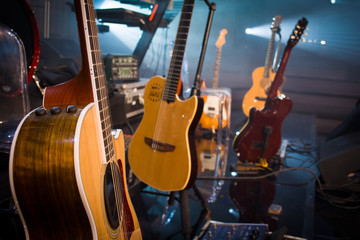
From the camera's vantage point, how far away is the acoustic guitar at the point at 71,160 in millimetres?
744

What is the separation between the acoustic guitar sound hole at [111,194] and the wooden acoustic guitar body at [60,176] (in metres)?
0.02

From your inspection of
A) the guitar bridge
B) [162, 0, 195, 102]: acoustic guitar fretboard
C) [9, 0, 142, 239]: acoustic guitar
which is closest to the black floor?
the guitar bridge

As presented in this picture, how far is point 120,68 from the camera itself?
306 cm

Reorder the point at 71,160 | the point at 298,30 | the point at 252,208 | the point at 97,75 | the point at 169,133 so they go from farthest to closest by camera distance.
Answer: the point at 298,30
the point at 252,208
the point at 169,133
the point at 97,75
the point at 71,160

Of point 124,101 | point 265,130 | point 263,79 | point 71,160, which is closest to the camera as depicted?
point 71,160

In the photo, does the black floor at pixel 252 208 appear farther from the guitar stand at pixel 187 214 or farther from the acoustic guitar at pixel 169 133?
the acoustic guitar at pixel 169 133

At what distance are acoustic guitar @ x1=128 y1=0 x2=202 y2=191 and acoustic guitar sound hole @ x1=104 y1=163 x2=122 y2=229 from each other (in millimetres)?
605

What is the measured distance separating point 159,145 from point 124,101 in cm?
153

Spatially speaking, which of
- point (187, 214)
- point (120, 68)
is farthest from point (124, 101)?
point (187, 214)

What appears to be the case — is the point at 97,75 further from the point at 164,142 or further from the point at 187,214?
the point at 187,214

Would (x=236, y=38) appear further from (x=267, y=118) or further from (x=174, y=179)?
(x=174, y=179)

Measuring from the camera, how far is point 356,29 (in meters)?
5.04

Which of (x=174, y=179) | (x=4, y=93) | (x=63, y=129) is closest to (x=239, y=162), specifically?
(x=174, y=179)

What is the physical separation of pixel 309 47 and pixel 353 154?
11.8 feet
